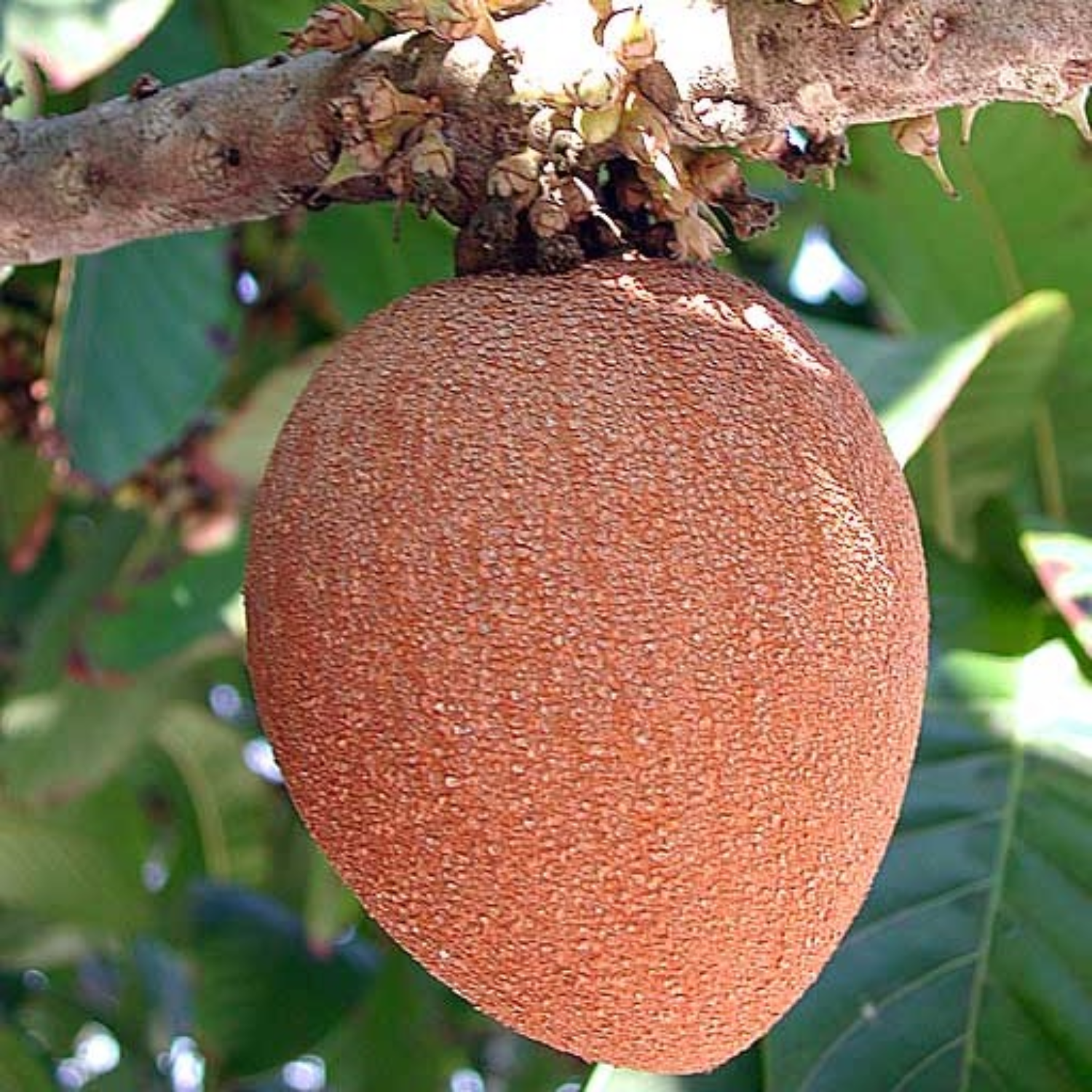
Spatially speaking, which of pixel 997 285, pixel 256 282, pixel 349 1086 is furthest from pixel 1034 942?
pixel 349 1086

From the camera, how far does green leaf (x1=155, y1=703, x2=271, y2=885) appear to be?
246 cm

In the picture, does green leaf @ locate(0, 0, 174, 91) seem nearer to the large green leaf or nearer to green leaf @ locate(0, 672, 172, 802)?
the large green leaf

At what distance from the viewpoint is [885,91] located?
67cm

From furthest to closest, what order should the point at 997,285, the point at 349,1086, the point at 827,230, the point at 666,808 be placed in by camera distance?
the point at 349,1086
the point at 827,230
the point at 997,285
the point at 666,808

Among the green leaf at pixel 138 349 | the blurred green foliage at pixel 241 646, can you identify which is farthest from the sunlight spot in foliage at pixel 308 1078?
the green leaf at pixel 138 349

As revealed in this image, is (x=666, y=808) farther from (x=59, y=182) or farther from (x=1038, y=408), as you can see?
(x=1038, y=408)

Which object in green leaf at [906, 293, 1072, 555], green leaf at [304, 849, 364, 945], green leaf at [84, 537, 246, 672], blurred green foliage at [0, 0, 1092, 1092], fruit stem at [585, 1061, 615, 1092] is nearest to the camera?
fruit stem at [585, 1061, 615, 1092]

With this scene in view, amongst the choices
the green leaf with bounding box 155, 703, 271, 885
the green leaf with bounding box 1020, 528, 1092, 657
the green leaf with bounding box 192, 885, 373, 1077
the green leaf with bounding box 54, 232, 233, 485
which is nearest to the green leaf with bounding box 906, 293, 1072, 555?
the green leaf with bounding box 1020, 528, 1092, 657

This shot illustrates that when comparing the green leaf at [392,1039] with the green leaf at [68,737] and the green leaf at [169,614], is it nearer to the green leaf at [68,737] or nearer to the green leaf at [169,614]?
the green leaf at [68,737]

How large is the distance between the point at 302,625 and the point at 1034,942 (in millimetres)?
583

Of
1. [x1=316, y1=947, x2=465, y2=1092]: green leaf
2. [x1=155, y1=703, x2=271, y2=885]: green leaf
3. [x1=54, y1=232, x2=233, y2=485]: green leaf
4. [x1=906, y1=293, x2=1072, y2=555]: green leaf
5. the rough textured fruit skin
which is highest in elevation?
the rough textured fruit skin

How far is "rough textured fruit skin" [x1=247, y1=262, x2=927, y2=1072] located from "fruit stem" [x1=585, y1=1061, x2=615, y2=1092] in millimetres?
247

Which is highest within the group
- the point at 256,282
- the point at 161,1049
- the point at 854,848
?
the point at 854,848

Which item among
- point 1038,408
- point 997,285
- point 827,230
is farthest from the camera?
point 827,230
